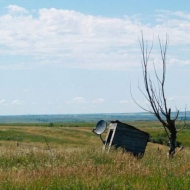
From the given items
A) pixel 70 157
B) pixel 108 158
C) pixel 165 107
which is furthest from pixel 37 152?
pixel 165 107

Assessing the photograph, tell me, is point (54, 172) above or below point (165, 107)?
below

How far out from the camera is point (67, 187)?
812cm

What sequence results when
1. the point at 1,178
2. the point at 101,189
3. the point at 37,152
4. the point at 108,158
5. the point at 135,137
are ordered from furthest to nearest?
1. the point at 135,137
2. the point at 37,152
3. the point at 108,158
4. the point at 1,178
5. the point at 101,189

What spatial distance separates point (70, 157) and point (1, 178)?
5304mm

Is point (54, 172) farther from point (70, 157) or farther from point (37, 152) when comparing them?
point (37, 152)

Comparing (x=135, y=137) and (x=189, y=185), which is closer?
(x=189, y=185)

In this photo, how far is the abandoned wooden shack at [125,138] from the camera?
62.8 ft

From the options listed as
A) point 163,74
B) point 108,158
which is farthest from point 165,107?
point 108,158

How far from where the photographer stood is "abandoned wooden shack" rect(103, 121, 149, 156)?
19156mm

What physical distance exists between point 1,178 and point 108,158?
209 inches

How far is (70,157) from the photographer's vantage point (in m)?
14.1

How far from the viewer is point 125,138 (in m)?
19.3

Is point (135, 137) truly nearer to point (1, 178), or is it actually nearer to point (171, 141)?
point (171, 141)

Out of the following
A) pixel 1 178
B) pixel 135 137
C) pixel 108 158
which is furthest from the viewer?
pixel 135 137
